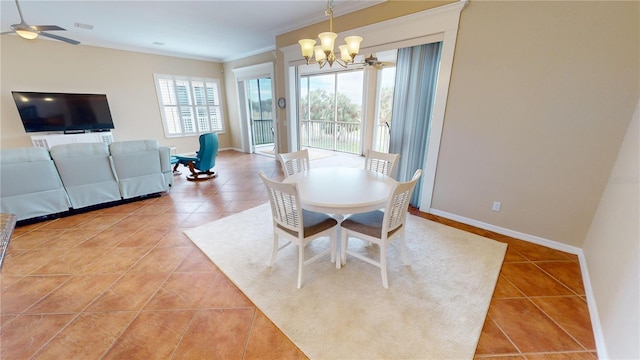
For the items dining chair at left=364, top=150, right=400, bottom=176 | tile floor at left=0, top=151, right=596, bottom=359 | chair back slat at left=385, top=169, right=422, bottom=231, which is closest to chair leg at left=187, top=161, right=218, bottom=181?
tile floor at left=0, top=151, right=596, bottom=359

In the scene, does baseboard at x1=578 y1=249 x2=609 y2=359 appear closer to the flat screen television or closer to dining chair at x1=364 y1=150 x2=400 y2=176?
dining chair at x1=364 y1=150 x2=400 y2=176

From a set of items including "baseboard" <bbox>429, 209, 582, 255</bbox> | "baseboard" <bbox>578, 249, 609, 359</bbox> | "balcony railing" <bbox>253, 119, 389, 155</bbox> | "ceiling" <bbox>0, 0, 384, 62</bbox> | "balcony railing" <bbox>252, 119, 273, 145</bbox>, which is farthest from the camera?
"balcony railing" <bbox>252, 119, 273, 145</bbox>

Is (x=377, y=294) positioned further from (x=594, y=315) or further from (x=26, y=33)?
(x=26, y=33)

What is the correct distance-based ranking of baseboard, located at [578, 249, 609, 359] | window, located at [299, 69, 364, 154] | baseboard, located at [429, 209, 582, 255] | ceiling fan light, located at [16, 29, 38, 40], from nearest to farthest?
baseboard, located at [578, 249, 609, 359] < baseboard, located at [429, 209, 582, 255] < ceiling fan light, located at [16, 29, 38, 40] < window, located at [299, 69, 364, 154]

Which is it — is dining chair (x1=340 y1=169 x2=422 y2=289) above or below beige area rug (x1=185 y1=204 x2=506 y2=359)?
above

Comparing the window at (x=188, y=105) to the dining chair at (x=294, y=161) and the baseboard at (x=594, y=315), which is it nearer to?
the dining chair at (x=294, y=161)

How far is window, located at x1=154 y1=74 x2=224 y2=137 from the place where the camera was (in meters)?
6.15

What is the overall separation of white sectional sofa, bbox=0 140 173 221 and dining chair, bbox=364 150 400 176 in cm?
308

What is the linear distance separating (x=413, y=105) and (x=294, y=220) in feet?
7.48

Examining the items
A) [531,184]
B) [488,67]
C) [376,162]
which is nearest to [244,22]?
[376,162]

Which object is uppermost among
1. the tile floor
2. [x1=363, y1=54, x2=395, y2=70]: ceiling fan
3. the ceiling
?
the ceiling

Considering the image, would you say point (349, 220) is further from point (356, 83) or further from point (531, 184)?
point (356, 83)

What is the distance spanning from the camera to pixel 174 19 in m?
3.74

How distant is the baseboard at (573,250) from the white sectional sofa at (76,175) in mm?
4118
